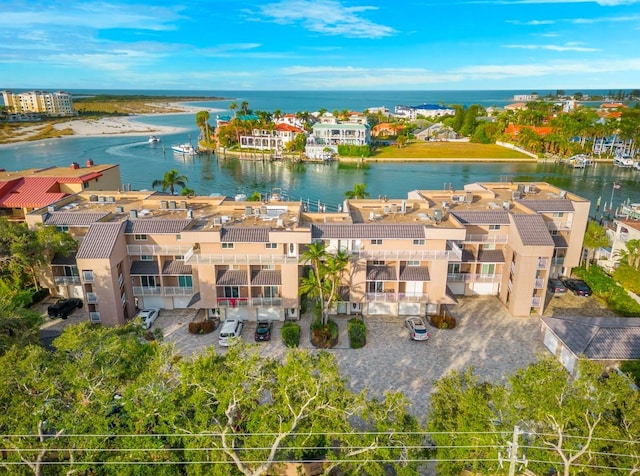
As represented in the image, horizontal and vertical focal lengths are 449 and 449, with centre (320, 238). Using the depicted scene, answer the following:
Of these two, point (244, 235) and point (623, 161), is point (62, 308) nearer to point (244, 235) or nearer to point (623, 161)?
point (244, 235)

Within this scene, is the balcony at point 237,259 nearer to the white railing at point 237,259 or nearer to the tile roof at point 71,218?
the white railing at point 237,259

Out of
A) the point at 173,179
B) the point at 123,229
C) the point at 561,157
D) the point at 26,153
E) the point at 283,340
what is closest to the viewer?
the point at 283,340

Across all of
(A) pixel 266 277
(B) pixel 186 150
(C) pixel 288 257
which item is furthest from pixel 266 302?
(B) pixel 186 150

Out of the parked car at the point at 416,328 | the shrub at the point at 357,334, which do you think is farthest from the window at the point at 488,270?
the shrub at the point at 357,334

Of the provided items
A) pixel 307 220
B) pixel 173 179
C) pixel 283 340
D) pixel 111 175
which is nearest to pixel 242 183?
pixel 173 179

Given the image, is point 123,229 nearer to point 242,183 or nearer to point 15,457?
point 15,457
